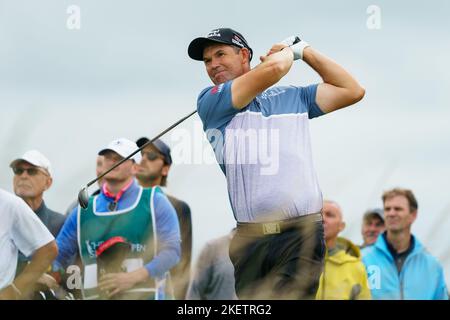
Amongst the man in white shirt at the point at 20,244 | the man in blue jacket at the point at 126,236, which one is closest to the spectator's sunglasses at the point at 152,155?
the man in blue jacket at the point at 126,236

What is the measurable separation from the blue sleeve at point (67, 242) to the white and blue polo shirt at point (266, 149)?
199cm

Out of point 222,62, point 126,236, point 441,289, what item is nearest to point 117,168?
point 126,236

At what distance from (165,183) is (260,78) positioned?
101 inches

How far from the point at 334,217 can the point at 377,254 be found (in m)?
0.70

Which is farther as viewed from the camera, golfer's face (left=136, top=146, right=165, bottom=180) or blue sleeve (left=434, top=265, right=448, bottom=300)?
golfer's face (left=136, top=146, right=165, bottom=180)

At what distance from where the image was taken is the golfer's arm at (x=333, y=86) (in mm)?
6121

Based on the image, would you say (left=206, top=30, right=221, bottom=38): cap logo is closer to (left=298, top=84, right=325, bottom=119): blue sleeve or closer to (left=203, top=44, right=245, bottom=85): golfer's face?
(left=203, top=44, right=245, bottom=85): golfer's face

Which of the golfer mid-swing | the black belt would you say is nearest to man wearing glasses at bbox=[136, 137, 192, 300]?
the golfer mid-swing

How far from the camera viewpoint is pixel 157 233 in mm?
7668

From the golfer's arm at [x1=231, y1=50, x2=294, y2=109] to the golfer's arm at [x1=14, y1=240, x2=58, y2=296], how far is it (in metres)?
2.05

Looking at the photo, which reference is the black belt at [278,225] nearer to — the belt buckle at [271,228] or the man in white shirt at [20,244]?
the belt buckle at [271,228]

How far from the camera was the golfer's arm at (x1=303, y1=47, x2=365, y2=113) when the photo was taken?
20.1 ft

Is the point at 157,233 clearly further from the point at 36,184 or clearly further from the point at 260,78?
the point at 260,78

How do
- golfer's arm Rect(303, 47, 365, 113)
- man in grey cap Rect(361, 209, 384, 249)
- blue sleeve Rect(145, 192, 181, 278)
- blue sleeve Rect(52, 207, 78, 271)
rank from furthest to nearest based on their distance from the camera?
man in grey cap Rect(361, 209, 384, 249) < blue sleeve Rect(52, 207, 78, 271) < blue sleeve Rect(145, 192, 181, 278) < golfer's arm Rect(303, 47, 365, 113)
